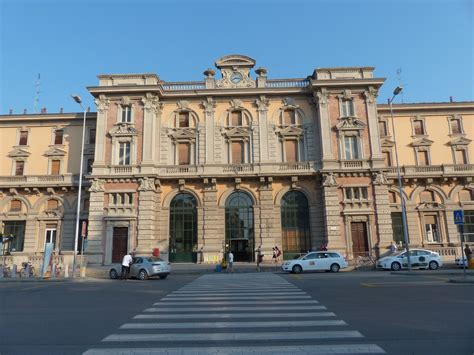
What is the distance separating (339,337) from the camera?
20.6ft

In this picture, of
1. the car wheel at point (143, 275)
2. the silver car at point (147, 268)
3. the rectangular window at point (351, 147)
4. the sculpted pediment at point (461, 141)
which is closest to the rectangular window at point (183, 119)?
the rectangular window at point (351, 147)

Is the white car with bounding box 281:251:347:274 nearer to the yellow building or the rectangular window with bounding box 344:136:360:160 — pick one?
the rectangular window with bounding box 344:136:360:160

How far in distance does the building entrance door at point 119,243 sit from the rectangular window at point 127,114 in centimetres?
1048

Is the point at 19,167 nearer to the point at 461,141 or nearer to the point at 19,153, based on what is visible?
the point at 19,153

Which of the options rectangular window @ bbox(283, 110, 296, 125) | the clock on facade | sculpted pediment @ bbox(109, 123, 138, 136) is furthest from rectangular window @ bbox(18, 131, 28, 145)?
rectangular window @ bbox(283, 110, 296, 125)

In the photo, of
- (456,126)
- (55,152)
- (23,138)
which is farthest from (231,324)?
(456,126)

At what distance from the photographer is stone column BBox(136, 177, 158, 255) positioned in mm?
30547

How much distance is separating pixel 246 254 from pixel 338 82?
60.9 feet

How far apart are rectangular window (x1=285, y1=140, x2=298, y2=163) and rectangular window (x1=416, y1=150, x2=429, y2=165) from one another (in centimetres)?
1379

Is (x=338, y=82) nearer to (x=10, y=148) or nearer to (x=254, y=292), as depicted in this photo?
(x=254, y=292)

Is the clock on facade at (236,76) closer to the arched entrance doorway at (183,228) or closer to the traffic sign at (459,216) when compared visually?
the arched entrance doorway at (183,228)

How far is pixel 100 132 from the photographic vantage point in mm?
33281

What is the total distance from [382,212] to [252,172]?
12.2 metres

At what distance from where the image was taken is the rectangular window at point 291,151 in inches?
1328
